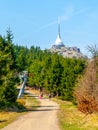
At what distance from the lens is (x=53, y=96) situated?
339ft

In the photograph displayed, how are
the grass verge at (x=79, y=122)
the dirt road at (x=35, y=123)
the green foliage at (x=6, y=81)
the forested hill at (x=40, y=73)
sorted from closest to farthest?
the dirt road at (x=35, y=123) < the grass verge at (x=79, y=122) < the green foliage at (x=6, y=81) < the forested hill at (x=40, y=73)

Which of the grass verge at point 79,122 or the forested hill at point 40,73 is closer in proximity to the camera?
the grass verge at point 79,122

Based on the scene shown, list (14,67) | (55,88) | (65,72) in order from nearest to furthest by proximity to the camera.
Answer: (14,67)
(65,72)
(55,88)

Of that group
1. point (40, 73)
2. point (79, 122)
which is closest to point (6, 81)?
point (79, 122)

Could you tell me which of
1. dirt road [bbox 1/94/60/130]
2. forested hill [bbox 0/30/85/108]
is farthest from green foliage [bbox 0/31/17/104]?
dirt road [bbox 1/94/60/130]

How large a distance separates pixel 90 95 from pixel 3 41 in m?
18.5

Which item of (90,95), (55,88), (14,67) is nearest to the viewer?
(90,95)

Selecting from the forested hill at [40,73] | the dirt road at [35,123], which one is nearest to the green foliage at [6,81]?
the forested hill at [40,73]

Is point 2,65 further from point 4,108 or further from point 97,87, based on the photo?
point 97,87

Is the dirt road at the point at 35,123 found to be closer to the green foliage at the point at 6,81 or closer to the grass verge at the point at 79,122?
the grass verge at the point at 79,122

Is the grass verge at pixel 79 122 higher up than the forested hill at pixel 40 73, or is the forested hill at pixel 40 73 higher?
the forested hill at pixel 40 73

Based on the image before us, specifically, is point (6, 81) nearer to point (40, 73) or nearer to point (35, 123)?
point (35, 123)

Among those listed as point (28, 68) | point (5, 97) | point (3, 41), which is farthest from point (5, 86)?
point (28, 68)

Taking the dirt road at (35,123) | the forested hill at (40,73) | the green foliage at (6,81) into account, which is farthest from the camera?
the forested hill at (40,73)
